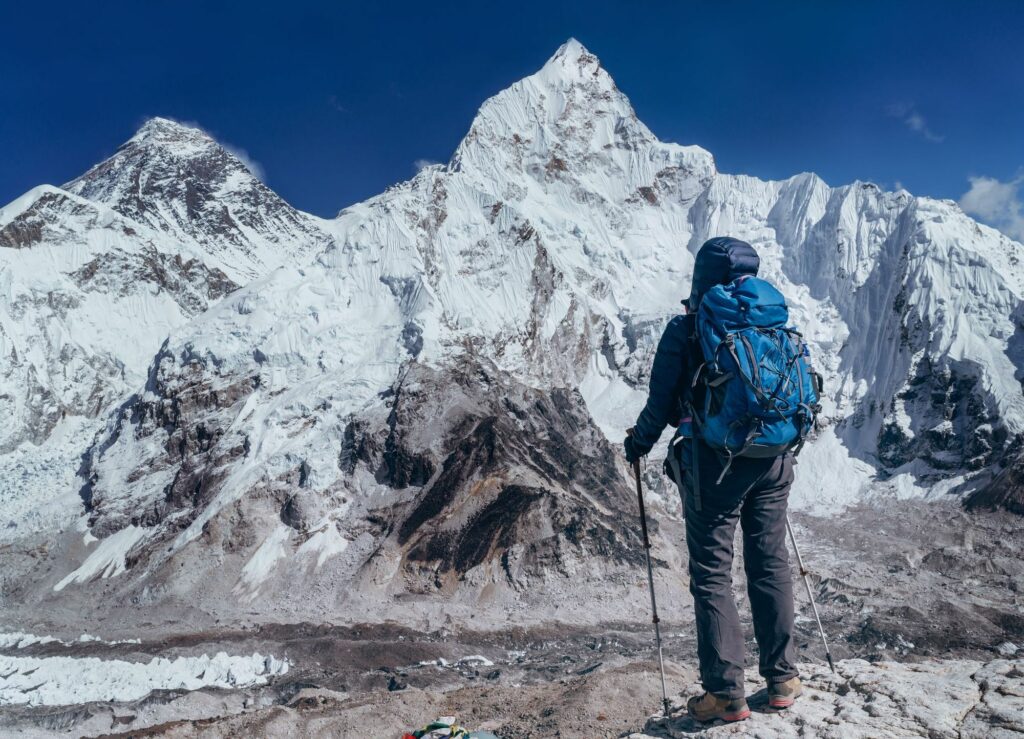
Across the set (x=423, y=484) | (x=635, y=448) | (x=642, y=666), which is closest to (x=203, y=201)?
(x=423, y=484)

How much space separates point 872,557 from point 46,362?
63.0m

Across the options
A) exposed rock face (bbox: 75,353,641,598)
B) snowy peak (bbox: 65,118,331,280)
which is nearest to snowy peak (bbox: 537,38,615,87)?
snowy peak (bbox: 65,118,331,280)

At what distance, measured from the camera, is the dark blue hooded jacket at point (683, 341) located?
5027mm

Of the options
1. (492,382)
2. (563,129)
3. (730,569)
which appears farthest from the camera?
(563,129)

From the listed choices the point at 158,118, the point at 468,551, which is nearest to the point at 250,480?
the point at 468,551

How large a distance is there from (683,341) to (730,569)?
162 centimetres

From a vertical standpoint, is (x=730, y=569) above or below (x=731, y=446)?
below

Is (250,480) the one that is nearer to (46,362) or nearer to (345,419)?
(345,419)

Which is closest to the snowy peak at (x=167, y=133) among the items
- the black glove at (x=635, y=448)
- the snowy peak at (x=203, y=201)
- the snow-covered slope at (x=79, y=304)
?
the snowy peak at (x=203, y=201)

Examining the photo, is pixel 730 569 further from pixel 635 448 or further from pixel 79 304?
pixel 79 304

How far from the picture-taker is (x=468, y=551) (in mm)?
37344

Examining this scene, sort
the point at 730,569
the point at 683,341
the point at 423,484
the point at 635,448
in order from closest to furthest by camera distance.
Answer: the point at 730,569 → the point at 683,341 → the point at 635,448 → the point at 423,484

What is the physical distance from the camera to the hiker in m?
4.74

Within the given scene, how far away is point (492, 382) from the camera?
49.3 m
